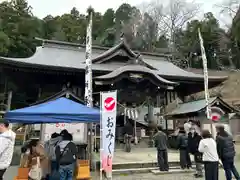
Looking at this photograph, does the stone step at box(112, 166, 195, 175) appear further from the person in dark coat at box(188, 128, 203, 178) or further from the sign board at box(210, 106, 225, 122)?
the sign board at box(210, 106, 225, 122)

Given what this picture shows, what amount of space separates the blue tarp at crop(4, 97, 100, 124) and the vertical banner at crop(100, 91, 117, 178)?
42 centimetres

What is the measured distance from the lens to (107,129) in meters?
6.30

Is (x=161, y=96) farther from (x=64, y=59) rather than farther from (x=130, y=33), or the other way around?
(x=130, y=33)

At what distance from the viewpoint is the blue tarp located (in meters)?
6.15

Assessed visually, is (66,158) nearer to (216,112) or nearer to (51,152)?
(51,152)

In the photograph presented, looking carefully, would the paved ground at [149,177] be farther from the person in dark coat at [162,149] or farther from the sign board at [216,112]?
the sign board at [216,112]

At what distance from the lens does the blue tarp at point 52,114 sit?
6.15 meters

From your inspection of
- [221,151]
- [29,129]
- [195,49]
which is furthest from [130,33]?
[221,151]

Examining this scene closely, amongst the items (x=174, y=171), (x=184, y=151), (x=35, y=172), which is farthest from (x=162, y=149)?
(x=35, y=172)

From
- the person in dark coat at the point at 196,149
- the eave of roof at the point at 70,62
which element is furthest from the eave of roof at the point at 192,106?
the person in dark coat at the point at 196,149

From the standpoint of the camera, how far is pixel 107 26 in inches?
1802

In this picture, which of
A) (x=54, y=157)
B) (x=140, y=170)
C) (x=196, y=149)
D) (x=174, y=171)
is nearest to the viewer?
(x=54, y=157)

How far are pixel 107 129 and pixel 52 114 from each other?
1402 millimetres

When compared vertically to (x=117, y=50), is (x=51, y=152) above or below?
below
